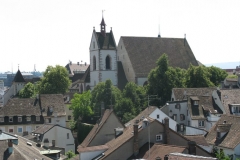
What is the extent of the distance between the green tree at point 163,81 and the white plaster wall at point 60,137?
21.2 meters

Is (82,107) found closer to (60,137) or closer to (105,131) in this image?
(60,137)

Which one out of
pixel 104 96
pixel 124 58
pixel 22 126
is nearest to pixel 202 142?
pixel 22 126

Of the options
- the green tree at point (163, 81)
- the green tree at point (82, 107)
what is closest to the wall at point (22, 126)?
the green tree at point (82, 107)

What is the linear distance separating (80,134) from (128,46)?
110ft

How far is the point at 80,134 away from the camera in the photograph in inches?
3155

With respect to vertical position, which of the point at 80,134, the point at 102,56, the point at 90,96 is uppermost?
the point at 102,56

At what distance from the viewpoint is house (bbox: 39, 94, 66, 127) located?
3157 inches

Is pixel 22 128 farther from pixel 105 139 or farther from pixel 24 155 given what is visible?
pixel 24 155

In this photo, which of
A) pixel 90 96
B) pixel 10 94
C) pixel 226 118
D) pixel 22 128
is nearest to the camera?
pixel 226 118

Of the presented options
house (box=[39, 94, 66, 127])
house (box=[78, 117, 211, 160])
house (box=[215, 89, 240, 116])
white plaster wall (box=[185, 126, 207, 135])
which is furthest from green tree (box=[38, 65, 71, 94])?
house (box=[78, 117, 211, 160])

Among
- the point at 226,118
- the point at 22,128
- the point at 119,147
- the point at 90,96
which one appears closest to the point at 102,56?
the point at 90,96

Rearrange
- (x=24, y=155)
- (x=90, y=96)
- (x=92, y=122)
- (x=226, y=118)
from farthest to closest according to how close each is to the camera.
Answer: (x=90, y=96)
(x=92, y=122)
(x=226, y=118)
(x=24, y=155)

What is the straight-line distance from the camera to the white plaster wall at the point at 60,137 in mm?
67700

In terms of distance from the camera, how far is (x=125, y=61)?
356 feet
